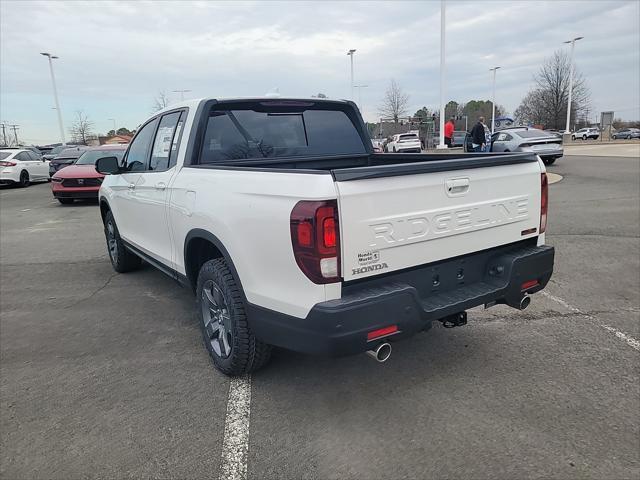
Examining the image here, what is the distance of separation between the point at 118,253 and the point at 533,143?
16567 mm

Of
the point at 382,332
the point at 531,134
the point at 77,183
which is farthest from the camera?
the point at 531,134

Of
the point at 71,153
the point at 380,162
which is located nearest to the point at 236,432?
the point at 380,162

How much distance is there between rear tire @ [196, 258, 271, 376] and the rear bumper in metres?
0.21

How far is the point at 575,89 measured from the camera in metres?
59.8

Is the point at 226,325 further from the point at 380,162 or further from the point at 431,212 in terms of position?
the point at 380,162

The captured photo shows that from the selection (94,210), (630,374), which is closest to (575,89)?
(94,210)

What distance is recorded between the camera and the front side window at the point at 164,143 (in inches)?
168

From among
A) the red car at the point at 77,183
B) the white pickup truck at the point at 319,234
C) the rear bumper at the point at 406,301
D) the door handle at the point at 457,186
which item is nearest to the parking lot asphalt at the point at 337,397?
the white pickup truck at the point at 319,234

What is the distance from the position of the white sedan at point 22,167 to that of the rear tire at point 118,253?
54.8 ft

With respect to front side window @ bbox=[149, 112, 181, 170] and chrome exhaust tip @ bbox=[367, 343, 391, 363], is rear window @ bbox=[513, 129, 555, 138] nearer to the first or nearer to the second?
front side window @ bbox=[149, 112, 181, 170]

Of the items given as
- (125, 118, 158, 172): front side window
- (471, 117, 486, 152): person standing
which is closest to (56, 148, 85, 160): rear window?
(471, 117, 486, 152): person standing

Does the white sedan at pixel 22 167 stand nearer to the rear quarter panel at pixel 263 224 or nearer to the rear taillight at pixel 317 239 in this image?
the rear quarter panel at pixel 263 224

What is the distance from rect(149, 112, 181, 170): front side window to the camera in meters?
4.27

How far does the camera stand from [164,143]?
14.5 feet
